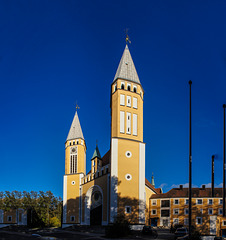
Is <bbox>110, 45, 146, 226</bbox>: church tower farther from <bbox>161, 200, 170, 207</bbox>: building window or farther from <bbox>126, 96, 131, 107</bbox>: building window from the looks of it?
<bbox>161, 200, 170, 207</bbox>: building window

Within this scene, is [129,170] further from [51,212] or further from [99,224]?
[51,212]

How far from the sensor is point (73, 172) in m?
64.8

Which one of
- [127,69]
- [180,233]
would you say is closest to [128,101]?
[127,69]

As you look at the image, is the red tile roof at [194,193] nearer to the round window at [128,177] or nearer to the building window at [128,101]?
the round window at [128,177]

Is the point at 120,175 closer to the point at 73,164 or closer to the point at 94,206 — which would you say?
the point at 94,206

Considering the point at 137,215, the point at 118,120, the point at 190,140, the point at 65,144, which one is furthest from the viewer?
the point at 65,144

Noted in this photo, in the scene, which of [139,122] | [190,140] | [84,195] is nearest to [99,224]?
[84,195]

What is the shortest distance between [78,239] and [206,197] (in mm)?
32356

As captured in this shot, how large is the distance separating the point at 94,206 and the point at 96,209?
3.50ft

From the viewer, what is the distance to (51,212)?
3172 inches

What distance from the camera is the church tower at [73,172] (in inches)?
2393

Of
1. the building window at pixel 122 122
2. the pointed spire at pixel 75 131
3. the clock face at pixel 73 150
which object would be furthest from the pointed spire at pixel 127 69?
the clock face at pixel 73 150

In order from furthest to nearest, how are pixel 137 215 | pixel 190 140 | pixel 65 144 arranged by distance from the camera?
pixel 65 144 < pixel 137 215 < pixel 190 140

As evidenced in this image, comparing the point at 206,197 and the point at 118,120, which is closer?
the point at 118,120
